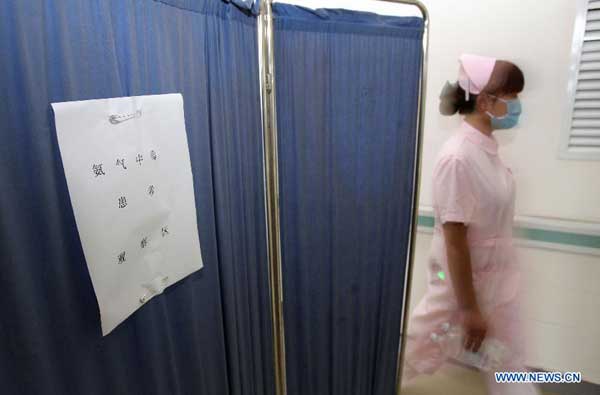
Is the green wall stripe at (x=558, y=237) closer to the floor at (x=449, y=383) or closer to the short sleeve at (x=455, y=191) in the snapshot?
the short sleeve at (x=455, y=191)

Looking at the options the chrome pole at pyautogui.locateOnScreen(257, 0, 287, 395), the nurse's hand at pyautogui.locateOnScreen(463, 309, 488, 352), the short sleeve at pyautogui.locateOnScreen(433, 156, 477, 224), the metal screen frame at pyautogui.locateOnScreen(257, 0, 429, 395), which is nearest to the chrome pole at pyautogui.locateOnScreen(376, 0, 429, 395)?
the metal screen frame at pyautogui.locateOnScreen(257, 0, 429, 395)

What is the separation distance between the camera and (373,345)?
1.27 meters

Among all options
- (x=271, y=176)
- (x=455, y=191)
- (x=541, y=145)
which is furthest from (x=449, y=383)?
(x=271, y=176)

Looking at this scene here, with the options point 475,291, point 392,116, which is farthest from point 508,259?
point 392,116

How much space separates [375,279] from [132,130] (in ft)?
2.91

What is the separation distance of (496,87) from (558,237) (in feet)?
2.20

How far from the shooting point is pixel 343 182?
1069mm

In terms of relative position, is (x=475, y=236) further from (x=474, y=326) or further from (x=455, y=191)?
(x=474, y=326)

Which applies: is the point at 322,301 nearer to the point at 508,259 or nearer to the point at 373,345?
the point at 373,345

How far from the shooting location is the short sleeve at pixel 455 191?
3.99 ft

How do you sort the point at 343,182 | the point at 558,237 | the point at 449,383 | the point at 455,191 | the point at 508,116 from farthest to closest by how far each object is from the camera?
the point at 449,383 → the point at 558,237 → the point at 508,116 → the point at 455,191 → the point at 343,182

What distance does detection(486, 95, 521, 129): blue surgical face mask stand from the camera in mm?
1313

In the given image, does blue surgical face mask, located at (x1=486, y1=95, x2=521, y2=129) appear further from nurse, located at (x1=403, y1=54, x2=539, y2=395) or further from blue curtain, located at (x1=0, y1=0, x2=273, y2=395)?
blue curtain, located at (x1=0, y1=0, x2=273, y2=395)

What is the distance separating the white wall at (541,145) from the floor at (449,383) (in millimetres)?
269
